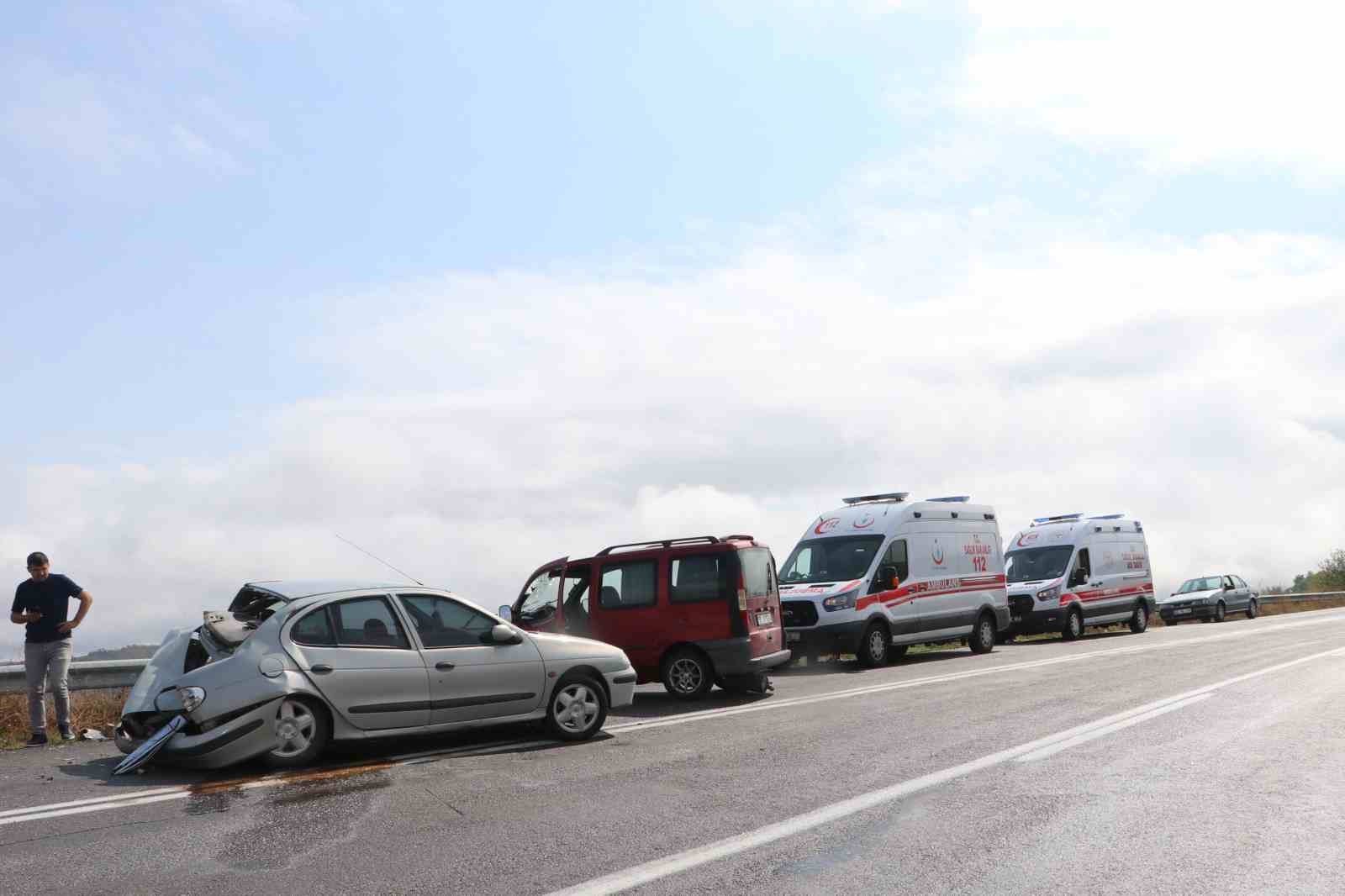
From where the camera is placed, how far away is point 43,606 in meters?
10.9

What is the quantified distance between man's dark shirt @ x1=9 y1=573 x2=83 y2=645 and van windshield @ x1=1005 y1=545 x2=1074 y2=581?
2110cm

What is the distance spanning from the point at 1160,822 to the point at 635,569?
8578 mm

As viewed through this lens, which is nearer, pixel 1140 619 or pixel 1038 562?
pixel 1038 562

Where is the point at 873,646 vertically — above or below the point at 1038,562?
below

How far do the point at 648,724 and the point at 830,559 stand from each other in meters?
9.37

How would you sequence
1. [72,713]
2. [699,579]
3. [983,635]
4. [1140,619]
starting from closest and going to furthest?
[72,713] → [699,579] → [983,635] → [1140,619]

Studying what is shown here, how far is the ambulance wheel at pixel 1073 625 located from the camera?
87.3ft

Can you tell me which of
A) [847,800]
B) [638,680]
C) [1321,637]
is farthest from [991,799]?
[1321,637]

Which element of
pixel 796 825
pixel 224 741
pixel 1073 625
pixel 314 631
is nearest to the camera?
pixel 796 825

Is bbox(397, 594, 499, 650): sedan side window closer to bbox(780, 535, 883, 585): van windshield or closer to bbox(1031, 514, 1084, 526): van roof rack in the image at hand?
bbox(780, 535, 883, 585): van windshield

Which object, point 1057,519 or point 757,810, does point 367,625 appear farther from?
point 1057,519

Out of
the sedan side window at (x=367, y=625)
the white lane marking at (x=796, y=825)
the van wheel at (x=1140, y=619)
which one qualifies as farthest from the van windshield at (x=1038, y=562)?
the sedan side window at (x=367, y=625)

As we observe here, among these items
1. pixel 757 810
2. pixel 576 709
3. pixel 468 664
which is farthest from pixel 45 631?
pixel 757 810

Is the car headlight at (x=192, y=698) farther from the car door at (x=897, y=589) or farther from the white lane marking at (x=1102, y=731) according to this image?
the car door at (x=897, y=589)
